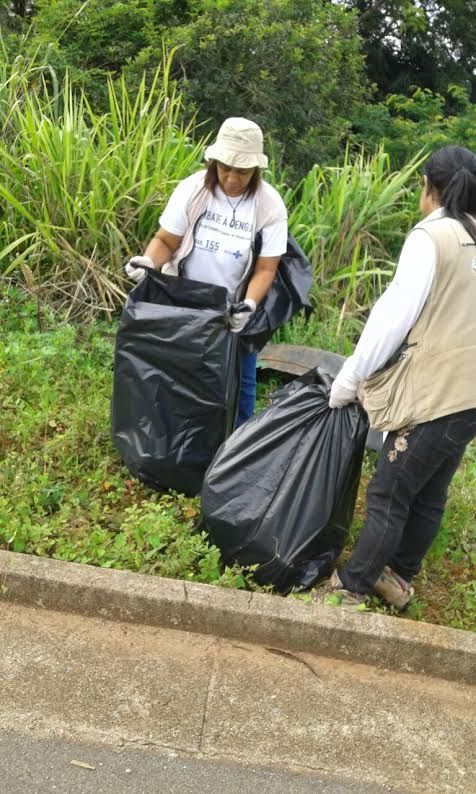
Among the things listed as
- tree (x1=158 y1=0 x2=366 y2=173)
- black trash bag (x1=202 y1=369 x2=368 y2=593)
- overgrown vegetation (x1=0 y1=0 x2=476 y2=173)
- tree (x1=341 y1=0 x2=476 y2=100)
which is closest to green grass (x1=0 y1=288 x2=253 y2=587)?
black trash bag (x1=202 y1=369 x2=368 y2=593)

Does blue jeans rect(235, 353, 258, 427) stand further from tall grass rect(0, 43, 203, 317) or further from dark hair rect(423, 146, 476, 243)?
tall grass rect(0, 43, 203, 317)

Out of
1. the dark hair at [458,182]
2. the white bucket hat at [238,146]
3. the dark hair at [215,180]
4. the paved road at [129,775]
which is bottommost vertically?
the paved road at [129,775]

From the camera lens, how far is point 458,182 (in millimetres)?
2482

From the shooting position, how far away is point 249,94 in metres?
6.67

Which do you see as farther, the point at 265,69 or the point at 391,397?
the point at 265,69

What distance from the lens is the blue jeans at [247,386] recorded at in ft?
11.8

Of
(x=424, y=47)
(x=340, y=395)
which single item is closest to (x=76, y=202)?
(x=340, y=395)

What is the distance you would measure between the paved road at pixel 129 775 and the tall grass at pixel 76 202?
2984 mm

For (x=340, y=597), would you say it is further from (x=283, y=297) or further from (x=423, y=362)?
(x=283, y=297)

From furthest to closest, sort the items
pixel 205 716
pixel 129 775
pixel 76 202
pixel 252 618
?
1. pixel 76 202
2. pixel 252 618
3. pixel 205 716
4. pixel 129 775

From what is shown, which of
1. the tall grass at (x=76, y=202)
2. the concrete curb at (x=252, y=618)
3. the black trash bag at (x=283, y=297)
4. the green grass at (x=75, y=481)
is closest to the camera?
the concrete curb at (x=252, y=618)

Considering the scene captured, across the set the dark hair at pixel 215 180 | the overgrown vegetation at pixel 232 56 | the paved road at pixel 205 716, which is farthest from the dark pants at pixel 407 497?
the overgrown vegetation at pixel 232 56

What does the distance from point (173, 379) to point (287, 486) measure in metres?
0.66

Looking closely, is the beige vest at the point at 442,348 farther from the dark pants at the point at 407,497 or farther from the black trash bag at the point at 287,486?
the black trash bag at the point at 287,486
